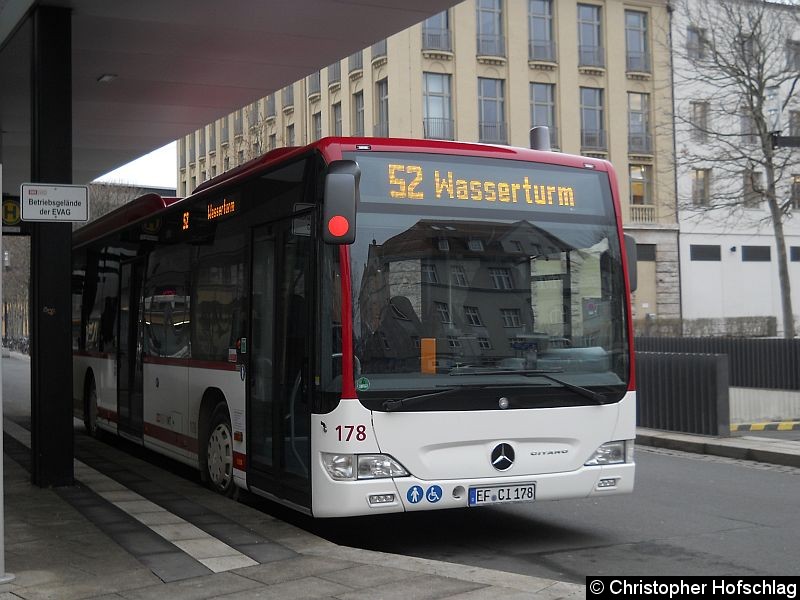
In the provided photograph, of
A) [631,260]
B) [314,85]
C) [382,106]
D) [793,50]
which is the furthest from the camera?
[314,85]

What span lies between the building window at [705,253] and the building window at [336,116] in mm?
17599

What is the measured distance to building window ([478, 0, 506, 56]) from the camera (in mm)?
46250

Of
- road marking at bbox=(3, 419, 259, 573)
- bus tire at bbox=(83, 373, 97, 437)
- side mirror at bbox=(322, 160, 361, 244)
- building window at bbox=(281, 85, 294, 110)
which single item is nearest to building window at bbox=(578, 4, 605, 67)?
building window at bbox=(281, 85, 294, 110)

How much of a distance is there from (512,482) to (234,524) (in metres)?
2.34

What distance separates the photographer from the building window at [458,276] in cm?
782

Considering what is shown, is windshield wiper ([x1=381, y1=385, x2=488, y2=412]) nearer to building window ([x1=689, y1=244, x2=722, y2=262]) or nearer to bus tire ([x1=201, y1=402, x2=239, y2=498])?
bus tire ([x1=201, y1=402, x2=239, y2=498])

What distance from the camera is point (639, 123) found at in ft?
164

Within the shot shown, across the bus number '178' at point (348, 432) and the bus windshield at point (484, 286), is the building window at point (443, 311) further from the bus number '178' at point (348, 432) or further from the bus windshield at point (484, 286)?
the bus number '178' at point (348, 432)

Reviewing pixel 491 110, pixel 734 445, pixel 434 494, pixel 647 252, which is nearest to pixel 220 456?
pixel 434 494

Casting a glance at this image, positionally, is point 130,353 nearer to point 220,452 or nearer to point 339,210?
point 220,452

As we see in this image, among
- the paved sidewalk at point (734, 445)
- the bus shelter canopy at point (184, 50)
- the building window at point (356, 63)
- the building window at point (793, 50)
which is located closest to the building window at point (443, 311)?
the bus shelter canopy at point (184, 50)

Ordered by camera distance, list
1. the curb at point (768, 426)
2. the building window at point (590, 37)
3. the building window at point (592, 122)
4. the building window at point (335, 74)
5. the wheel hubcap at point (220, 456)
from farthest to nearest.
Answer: the building window at point (590, 37) < the building window at point (592, 122) < the building window at point (335, 74) < the curb at point (768, 426) < the wheel hubcap at point (220, 456)

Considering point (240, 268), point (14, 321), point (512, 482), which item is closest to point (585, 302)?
point (512, 482)

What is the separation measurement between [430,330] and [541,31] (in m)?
42.4
